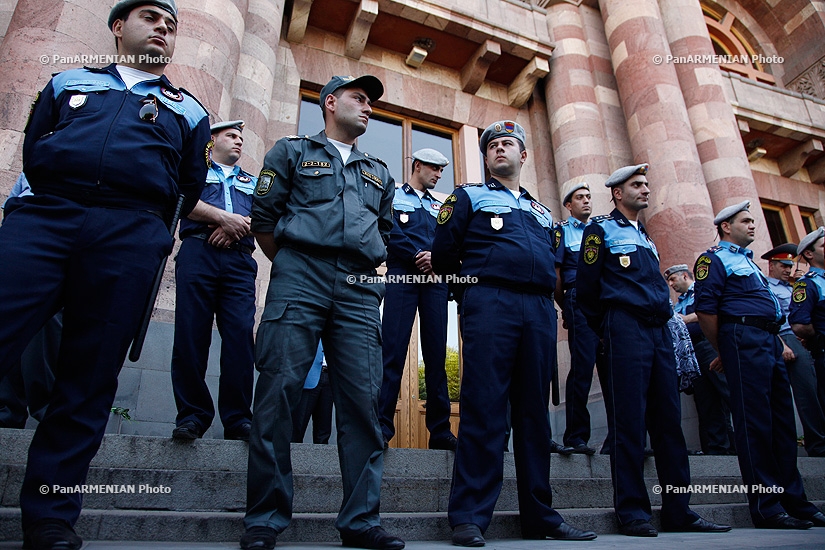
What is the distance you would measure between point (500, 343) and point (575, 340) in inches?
91.2

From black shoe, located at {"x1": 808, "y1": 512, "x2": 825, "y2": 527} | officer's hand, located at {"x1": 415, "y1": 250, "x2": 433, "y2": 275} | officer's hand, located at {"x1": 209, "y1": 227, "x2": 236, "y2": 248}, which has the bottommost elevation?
black shoe, located at {"x1": 808, "y1": 512, "x2": 825, "y2": 527}

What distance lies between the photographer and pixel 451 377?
344 inches

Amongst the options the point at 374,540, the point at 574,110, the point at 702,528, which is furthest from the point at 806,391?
the point at 574,110

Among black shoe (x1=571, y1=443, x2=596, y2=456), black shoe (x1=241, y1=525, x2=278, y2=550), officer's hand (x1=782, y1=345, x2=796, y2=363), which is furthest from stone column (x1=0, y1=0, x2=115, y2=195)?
officer's hand (x1=782, y1=345, x2=796, y2=363)

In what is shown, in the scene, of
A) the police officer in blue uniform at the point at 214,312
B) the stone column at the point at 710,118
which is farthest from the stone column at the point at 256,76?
the stone column at the point at 710,118

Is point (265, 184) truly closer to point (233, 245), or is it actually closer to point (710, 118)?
point (233, 245)

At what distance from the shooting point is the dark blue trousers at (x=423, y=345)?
449 cm

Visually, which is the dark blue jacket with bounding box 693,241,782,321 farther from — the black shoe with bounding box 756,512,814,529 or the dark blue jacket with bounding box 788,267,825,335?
the dark blue jacket with bounding box 788,267,825,335

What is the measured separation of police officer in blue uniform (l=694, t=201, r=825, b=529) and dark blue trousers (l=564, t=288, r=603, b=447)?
98 centimetres

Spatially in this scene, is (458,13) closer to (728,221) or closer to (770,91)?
(728,221)

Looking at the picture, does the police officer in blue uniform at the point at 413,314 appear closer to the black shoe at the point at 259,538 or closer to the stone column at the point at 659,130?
the black shoe at the point at 259,538

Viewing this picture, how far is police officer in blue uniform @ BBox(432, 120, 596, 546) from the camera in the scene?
3.09 m

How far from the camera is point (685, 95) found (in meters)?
10.6

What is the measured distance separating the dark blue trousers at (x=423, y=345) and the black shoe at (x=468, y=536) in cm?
159
